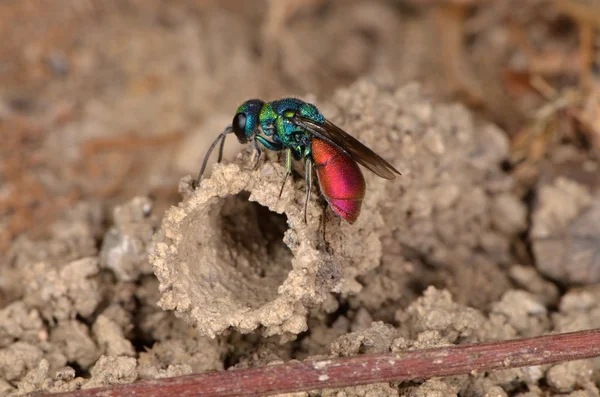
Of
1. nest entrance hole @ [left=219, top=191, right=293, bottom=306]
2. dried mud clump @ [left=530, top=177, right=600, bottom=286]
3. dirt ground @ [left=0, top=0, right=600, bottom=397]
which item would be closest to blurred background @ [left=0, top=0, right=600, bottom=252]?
dirt ground @ [left=0, top=0, right=600, bottom=397]

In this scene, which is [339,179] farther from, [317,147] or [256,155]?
[256,155]

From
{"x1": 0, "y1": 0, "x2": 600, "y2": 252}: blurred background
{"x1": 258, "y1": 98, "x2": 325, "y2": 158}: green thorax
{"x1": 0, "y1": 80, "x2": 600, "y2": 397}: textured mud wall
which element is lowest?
{"x1": 0, "y1": 80, "x2": 600, "y2": 397}: textured mud wall

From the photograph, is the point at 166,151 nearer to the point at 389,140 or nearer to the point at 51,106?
the point at 51,106

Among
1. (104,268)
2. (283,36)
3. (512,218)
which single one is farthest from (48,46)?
(512,218)

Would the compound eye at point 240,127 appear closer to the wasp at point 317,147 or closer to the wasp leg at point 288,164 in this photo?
the wasp at point 317,147

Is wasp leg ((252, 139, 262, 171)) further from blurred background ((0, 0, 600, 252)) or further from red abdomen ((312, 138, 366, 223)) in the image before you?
blurred background ((0, 0, 600, 252))

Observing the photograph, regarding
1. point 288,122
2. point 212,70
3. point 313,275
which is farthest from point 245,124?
point 212,70
